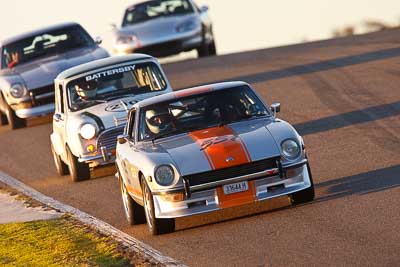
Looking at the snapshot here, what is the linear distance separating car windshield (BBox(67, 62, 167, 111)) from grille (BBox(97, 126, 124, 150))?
2.75 ft

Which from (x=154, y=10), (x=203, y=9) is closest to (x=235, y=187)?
(x=203, y=9)

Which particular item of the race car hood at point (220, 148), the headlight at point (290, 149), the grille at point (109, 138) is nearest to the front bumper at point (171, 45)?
the grille at point (109, 138)

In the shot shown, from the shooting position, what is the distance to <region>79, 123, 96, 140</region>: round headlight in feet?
55.4

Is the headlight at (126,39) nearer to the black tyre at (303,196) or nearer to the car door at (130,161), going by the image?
the car door at (130,161)

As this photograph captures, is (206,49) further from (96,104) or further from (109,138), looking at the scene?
(109,138)

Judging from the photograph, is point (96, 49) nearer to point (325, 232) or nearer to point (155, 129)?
point (155, 129)

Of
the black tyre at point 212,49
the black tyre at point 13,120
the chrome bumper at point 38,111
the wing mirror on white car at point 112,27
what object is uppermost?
the chrome bumper at point 38,111

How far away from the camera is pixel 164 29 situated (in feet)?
101

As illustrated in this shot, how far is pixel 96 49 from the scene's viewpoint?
23781mm

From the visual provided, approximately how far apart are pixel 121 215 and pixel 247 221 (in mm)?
2297

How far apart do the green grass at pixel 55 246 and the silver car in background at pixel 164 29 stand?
16.8m

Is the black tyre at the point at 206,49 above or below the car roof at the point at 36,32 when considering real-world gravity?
below

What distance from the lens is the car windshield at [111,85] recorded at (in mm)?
17609

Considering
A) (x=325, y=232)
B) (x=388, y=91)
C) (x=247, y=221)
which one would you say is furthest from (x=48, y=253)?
(x=388, y=91)
